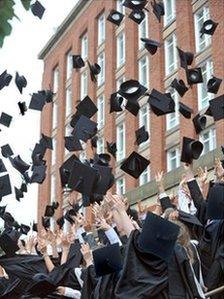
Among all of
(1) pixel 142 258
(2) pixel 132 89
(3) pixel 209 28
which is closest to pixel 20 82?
(2) pixel 132 89

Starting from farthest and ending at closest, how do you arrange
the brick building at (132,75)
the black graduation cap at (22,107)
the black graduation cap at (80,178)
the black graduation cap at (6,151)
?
the brick building at (132,75), the black graduation cap at (6,151), the black graduation cap at (22,107), the black graduation cap at (80,178)

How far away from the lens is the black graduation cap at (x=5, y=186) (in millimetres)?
→ 7879

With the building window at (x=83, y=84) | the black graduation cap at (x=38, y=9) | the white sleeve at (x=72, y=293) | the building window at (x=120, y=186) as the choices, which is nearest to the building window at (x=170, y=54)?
the building window at (x=120, y=186)

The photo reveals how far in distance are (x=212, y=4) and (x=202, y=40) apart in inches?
47.9

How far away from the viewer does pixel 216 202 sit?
4750mm

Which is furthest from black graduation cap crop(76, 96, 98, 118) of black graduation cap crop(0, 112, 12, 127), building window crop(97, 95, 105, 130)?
building window crop(97, 95, 105, 130)

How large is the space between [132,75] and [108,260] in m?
17.6

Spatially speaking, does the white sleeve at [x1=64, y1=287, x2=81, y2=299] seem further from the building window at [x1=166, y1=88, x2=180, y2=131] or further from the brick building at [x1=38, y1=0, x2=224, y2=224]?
the building window at [x1=166, y1=88, x2=180, y2=131]

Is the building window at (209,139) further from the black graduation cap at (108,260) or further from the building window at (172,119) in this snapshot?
the black graduation cap at (108,260)

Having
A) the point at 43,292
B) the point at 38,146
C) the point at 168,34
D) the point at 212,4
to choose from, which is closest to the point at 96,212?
the point at 43,292

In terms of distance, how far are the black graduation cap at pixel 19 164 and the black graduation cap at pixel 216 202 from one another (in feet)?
15.5

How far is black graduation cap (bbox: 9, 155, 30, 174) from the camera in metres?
9.06

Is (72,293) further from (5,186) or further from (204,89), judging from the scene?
(204,89)

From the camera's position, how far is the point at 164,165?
1898cm
